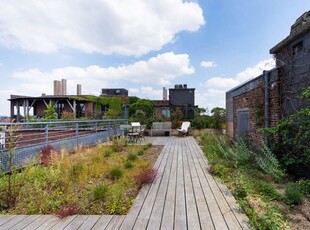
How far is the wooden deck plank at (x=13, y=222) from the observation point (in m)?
2.40

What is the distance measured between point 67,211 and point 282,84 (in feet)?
16.4

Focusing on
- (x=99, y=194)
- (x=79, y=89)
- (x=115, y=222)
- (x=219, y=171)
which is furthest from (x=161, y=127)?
(x=79, y=89)

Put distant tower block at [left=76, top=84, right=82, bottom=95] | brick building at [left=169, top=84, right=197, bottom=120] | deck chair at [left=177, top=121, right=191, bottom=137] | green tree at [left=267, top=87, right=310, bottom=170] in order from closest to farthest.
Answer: green tree at [left=267, top=87, right=310, bottom=170]
deck chair at [left=177, top=121, right=191, bottom=137]
brick building at [left=169, top=84, right=197, bottom=120]
distant tower block at [left=76, top=84, right=82, bottom=95]

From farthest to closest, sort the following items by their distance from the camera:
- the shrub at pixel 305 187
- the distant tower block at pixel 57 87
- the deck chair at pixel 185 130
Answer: the distant tower block at pixel 57 87
the deck chair at pixel 185 130
the shrub at pixel 305 187

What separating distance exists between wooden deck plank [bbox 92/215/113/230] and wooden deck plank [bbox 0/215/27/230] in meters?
0.95

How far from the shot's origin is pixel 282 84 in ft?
16.1

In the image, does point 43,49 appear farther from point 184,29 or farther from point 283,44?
point 283,44

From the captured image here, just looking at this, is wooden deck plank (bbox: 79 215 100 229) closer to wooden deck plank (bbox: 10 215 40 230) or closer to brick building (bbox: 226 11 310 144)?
wooden deck plank (bbox: 10 215 40 230)

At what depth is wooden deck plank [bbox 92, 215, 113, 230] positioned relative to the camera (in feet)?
7.62

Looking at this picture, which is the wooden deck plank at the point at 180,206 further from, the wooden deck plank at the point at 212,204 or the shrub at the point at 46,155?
the shrub at the point at 46,155

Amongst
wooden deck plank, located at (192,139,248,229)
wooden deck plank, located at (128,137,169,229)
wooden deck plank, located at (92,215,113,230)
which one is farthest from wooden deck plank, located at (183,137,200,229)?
wooden deck plank, located at (92,215,113,230)

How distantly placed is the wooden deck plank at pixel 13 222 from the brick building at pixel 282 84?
16.4ft

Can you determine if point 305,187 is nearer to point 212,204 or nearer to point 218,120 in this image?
point 212,204

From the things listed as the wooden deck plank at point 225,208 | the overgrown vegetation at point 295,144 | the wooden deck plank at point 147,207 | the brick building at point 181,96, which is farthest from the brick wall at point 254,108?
the brick building at point 181,96
